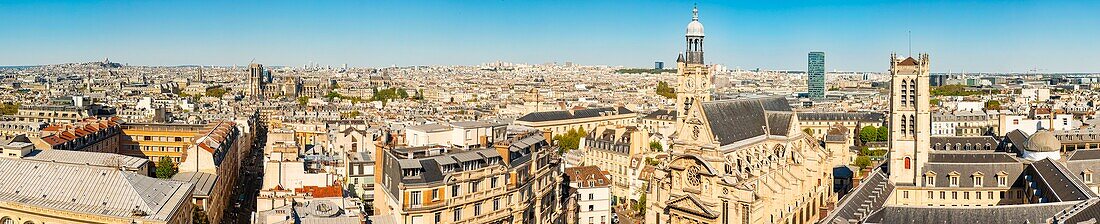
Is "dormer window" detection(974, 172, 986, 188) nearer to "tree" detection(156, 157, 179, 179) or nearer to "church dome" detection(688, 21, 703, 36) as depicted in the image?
"church dome" detection(688, 21, 703, 36)

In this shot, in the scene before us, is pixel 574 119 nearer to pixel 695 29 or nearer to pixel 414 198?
pixel 695 29

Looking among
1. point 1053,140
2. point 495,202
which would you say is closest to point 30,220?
point 495,202

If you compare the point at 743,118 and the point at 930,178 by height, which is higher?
the point at 743,118

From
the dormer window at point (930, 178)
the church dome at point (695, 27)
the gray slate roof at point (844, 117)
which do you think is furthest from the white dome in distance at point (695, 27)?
the gray slate roof at point (844, 117)

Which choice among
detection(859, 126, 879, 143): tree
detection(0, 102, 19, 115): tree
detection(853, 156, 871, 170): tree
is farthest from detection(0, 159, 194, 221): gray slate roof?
detection(0, 102, 19, 115): tree

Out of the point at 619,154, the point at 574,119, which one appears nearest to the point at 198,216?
the point at 619,154

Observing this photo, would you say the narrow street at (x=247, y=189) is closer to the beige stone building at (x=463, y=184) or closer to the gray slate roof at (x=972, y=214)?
the beige stone building at (x=463, y=184)
